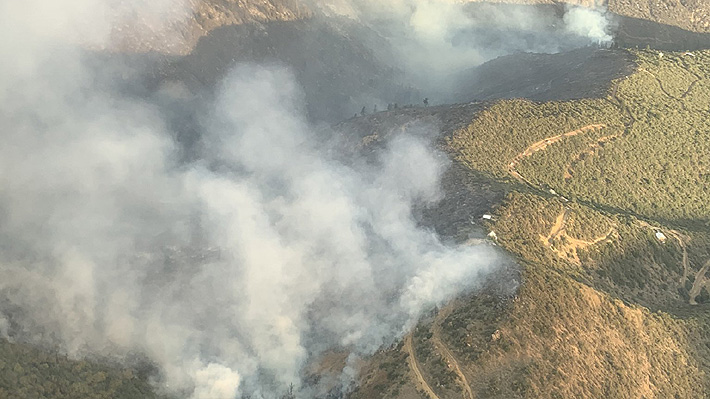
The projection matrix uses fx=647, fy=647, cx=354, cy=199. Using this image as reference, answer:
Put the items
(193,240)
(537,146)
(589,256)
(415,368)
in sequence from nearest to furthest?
1. (415,368)
2. (193,240)
3. (589,256)
4. (537,146)

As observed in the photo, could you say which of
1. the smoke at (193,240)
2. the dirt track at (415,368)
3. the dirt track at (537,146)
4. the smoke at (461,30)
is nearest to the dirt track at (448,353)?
the dirt track at (415,368)

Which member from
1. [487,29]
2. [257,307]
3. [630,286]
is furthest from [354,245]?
[487,29]

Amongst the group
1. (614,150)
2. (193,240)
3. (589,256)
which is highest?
(193,240)

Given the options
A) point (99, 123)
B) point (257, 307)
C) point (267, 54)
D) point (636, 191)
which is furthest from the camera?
point (267, 54)

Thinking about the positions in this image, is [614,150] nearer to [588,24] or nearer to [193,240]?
[193,240]

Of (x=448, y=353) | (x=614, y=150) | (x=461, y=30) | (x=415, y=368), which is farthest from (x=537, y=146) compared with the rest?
(x=461, y=30)

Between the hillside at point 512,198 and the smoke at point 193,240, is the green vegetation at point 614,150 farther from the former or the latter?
the smoke at point 193,240

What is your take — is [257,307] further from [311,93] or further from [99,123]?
[311,93]

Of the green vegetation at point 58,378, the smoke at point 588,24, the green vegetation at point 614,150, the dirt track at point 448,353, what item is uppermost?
the smoke at point 588,24
